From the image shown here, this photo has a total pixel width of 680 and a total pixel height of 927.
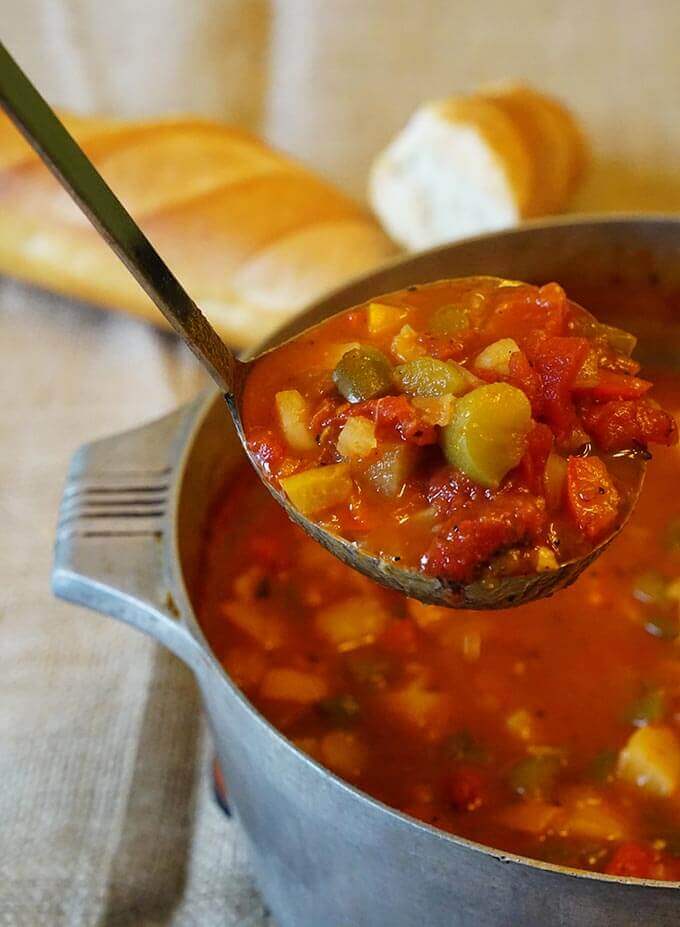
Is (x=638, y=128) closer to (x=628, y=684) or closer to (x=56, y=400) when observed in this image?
(x=56, y=400)

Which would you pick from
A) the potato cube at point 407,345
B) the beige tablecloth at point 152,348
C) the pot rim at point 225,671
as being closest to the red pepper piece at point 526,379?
the potato cube at point 407,345

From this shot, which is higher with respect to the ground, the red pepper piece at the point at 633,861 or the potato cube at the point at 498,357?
the potato cube at the point at 498,357

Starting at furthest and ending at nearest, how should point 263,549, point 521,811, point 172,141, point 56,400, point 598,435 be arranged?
point 172,141 → point 56,400 → point 263,549 → point 521,811 → point 598,435

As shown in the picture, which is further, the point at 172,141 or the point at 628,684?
the point at 172,141

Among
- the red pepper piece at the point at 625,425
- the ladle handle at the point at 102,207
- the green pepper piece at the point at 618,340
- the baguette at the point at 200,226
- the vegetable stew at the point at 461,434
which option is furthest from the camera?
the baguette at the point at 200,226

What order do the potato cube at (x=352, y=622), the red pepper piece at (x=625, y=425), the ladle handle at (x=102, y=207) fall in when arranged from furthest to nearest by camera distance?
the potato cube at (x=352, y=622) < the red pepper piece at (x=625, y=425) < the ladle handle at (x=102, y=207)

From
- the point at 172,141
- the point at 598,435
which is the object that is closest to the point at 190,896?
the point at 598,435

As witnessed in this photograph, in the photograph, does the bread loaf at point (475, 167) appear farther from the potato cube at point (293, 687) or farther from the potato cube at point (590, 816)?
the potato cube at point (590, 816)
